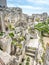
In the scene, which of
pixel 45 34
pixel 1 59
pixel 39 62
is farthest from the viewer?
pixel 45 34

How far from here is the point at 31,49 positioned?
12.5m

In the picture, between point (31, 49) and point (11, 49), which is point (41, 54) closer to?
point (31, 49)

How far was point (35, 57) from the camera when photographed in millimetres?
11727

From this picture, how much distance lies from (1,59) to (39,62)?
422 centimetres

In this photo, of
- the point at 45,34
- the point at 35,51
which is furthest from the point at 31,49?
the point at 45,34

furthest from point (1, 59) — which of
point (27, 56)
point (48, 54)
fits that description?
point (27, 56)

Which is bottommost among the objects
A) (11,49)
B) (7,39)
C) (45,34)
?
(45,34)

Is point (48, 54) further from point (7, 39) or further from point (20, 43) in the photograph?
point (20, 43)

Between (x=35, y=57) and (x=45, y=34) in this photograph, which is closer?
(x=35, y=57)

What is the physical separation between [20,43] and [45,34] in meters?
13.0

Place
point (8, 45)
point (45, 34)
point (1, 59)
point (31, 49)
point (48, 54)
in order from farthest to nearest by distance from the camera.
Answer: point (45, 34) → point (31, 49) → point (8, 45) → point (1, 59) → point (48, 54)

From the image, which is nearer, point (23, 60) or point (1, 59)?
point (1, 59)

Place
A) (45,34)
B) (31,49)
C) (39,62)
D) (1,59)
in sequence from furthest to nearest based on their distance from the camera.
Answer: (45,34)
(31,49)
(39,62)
(1,59)

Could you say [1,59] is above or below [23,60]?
above
